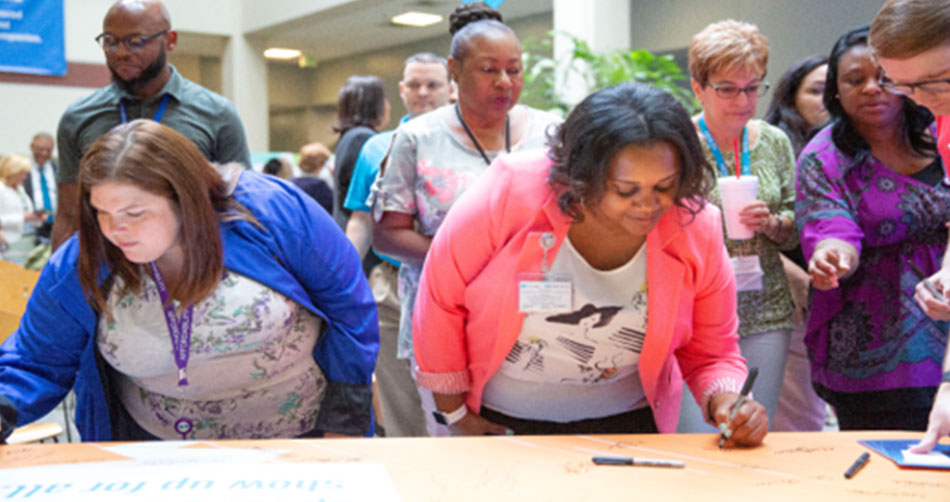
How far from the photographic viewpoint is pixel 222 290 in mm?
1702

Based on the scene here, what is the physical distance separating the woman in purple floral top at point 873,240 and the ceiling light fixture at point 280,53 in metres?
7.23

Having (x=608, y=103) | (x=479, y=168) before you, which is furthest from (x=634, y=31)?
(x=608, y=103)

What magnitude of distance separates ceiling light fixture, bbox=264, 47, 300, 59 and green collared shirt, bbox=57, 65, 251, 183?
6028mm

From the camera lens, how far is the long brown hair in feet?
5.26

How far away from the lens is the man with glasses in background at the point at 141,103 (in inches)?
104

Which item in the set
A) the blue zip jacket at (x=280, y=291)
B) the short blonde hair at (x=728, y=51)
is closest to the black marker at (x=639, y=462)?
the blue zip jacket at (x=280, y=291)

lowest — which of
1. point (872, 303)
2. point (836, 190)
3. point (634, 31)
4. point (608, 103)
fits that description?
point (872, 303)

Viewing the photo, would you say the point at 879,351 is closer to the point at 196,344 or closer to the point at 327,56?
the point at 196,344

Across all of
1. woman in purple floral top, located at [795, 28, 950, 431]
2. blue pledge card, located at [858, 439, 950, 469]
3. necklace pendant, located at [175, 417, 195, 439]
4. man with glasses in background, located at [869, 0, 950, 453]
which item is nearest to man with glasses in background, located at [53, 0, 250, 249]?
necklace pendant, located at [175, 417, 195, 439]

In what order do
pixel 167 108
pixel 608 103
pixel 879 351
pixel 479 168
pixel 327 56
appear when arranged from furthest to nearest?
pixel 327 56 → pixel 167 108 → pixel 479 168 → pixel 879 351 → pixel 608 103

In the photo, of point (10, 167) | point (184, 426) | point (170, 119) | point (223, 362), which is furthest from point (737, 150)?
point (10, 167)

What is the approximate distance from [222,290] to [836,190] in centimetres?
146

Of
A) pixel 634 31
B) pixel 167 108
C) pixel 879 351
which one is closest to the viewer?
pixel 879 351

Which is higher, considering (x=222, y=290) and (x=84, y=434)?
(x=222, y=290)
